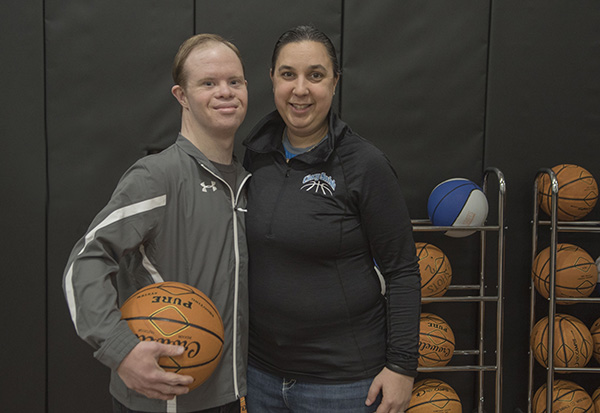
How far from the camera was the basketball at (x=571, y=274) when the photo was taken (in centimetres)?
233

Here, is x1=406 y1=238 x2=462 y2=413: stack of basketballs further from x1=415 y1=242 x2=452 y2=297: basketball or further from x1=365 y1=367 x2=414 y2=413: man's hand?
x1=365 y1=367 x2=414 y2=413: man's hand

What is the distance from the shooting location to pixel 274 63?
59.4 inches

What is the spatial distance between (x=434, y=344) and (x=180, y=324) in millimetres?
1518

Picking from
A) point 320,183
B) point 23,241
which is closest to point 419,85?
point 320,183

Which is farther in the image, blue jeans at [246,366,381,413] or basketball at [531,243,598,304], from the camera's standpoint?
basketball at [531,243,598,304]

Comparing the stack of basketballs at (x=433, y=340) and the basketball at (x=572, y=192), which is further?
the basketball at (x=572, y=192)

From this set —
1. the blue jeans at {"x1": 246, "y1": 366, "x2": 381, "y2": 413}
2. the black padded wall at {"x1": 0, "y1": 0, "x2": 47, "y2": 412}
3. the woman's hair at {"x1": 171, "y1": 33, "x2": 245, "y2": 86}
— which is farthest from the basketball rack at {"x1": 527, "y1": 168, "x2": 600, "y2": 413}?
the black padded wall at {"x1": 0, "y1": 0, "x2": 47, "y2": 412}

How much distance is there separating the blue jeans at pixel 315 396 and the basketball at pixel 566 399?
1.53 meters

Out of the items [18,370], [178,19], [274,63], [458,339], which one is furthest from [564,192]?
[18,370]

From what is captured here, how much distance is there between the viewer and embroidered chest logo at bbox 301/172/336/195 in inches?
55.5

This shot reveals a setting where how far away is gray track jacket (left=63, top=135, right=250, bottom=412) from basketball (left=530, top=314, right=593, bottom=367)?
1755mm

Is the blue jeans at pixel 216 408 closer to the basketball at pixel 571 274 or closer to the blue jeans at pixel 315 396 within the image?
the blue jeans at pixel 315 396

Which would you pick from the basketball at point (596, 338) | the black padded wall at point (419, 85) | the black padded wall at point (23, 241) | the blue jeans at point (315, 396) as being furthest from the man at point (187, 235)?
the basketball at point (596, 338)

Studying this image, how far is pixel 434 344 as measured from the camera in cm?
227
